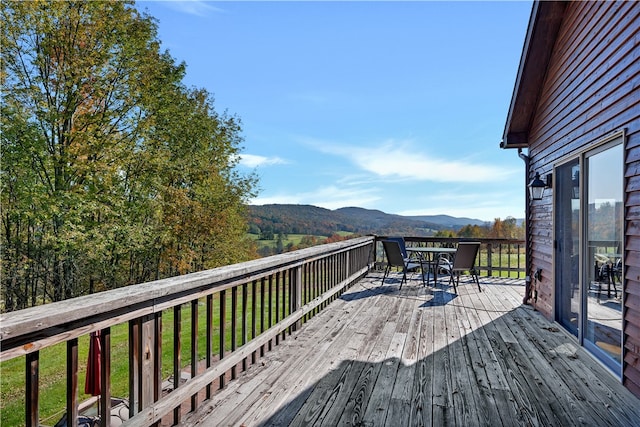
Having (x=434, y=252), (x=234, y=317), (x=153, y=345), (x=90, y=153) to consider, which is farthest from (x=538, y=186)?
(x=90, y=153)

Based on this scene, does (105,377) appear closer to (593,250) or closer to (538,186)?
(593,250)

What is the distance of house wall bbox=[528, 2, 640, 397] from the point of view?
2.53 m

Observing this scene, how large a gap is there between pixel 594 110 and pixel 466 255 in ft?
11.5

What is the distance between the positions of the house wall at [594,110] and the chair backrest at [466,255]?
1.18 meters

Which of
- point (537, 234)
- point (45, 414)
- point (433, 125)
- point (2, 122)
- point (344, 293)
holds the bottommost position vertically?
point (45, 414)

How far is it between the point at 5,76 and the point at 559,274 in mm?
12209

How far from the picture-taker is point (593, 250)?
128 inches

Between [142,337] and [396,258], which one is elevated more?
[142,337]

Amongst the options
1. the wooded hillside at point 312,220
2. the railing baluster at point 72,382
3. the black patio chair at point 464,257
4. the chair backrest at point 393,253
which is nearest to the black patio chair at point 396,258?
the chair backrest at point 393,253

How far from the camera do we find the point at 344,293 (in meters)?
5.96

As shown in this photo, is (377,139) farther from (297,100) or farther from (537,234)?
(537,234)

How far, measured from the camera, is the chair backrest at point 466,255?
6152mm

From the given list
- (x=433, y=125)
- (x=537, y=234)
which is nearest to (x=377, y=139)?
(x=433, y=125)

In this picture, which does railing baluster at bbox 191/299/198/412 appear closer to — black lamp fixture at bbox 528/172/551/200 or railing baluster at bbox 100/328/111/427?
railing baluster at bbox 100/328/111/427
